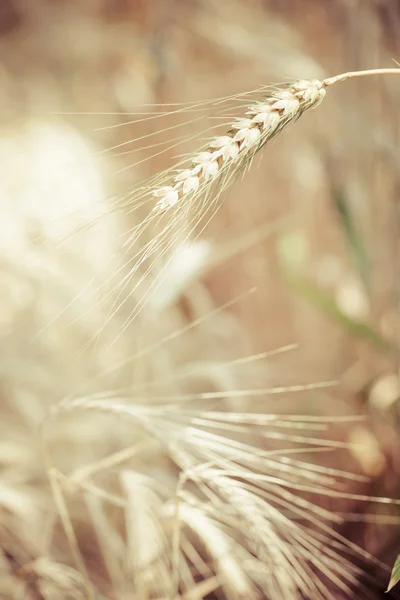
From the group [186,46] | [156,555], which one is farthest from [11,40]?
[156,555]

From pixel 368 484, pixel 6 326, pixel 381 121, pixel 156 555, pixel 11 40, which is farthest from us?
pixel 11 40

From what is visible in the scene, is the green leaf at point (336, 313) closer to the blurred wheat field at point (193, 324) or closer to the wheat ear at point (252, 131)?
the blurred wheat field at point (193, 324)

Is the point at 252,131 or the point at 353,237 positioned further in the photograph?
the point at 353,237

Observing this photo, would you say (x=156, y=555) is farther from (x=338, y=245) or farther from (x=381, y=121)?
(x=338, y=245)

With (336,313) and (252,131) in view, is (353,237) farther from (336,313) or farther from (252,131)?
(252,131)

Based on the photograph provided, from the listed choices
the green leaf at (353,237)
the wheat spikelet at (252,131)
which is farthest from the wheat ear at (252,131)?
the green leaf at (353,237)

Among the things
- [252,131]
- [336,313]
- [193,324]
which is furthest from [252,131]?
[336,313]

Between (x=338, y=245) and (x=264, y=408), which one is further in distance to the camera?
(x=338, y=245)

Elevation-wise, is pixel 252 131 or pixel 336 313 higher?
pixel 252 131

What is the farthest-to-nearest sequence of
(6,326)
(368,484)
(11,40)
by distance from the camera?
(11,40) → (6,326) → (368,484)
